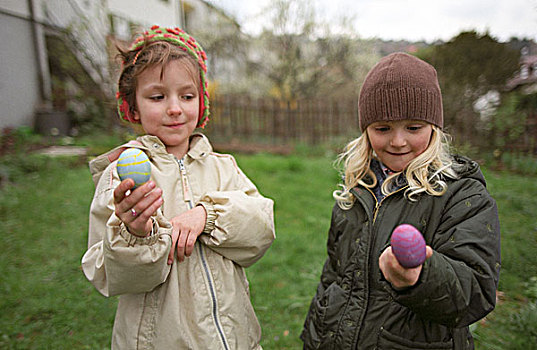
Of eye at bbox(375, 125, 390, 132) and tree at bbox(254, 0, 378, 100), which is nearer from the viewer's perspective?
eye at bbox(375, 125, 390, 132)

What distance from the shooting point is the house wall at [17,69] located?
30.0 ft

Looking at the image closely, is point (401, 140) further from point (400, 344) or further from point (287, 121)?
point (287, 121)

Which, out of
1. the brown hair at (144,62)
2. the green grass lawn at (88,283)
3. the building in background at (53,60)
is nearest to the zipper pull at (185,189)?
the brown hair at (144,62)

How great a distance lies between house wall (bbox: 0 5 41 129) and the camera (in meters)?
9.14

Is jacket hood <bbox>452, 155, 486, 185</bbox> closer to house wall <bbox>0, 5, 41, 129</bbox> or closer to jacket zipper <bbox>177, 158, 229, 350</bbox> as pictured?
jacket zipper <bbox>177, 158, 229, 350</bbox>

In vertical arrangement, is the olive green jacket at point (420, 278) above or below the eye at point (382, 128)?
below

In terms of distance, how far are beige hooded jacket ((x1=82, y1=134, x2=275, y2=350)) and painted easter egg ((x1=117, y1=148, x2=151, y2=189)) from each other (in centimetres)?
22

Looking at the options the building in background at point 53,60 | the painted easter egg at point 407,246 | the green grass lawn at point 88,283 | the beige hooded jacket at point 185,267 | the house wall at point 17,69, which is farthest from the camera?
the building in background at point 53,60

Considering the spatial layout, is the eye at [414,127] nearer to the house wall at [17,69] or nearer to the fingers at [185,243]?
the fingers at [185,243]

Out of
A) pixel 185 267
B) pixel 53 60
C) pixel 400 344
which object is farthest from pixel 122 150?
pixel 53 60

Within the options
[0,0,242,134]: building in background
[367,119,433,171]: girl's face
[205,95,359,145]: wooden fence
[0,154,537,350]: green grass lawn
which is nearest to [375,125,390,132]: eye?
[367,119,433,171]: girl's face

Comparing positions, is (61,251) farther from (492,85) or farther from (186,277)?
(492,85)

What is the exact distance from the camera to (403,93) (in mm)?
1582

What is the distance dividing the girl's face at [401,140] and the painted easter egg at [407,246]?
64 centimetres
